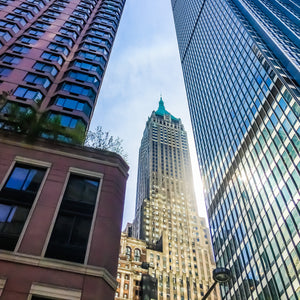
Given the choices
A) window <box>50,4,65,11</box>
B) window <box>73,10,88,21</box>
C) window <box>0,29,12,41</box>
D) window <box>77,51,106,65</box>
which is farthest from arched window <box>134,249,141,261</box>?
window <box>0,29,12,41</box>

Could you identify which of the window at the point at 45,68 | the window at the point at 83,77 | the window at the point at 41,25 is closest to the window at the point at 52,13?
the window at the point at 41,25

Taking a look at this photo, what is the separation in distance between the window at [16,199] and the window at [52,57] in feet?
75.2

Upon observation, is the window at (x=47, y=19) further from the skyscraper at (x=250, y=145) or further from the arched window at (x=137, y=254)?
the arched window at (x=137, y=254)

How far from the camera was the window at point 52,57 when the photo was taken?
35.7 metres

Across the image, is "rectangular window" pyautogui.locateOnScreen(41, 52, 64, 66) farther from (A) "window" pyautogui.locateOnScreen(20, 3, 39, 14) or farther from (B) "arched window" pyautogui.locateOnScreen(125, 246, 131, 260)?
(B) "arched window" pyautogui.locateOnScreen(125, 246, 131, 260)

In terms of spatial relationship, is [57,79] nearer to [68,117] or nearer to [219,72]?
[68,117]

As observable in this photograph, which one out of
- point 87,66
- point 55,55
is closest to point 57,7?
point 55,55

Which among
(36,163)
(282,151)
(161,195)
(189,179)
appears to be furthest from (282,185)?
(189,179)

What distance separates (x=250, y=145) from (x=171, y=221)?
8879 cm

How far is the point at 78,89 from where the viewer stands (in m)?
32.8

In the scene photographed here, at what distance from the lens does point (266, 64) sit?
57.9 meters

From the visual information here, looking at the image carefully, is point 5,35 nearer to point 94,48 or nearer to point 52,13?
point 94,48

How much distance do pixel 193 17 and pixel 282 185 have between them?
9681cm

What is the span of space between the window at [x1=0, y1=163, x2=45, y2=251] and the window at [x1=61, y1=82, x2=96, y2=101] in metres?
17.1
